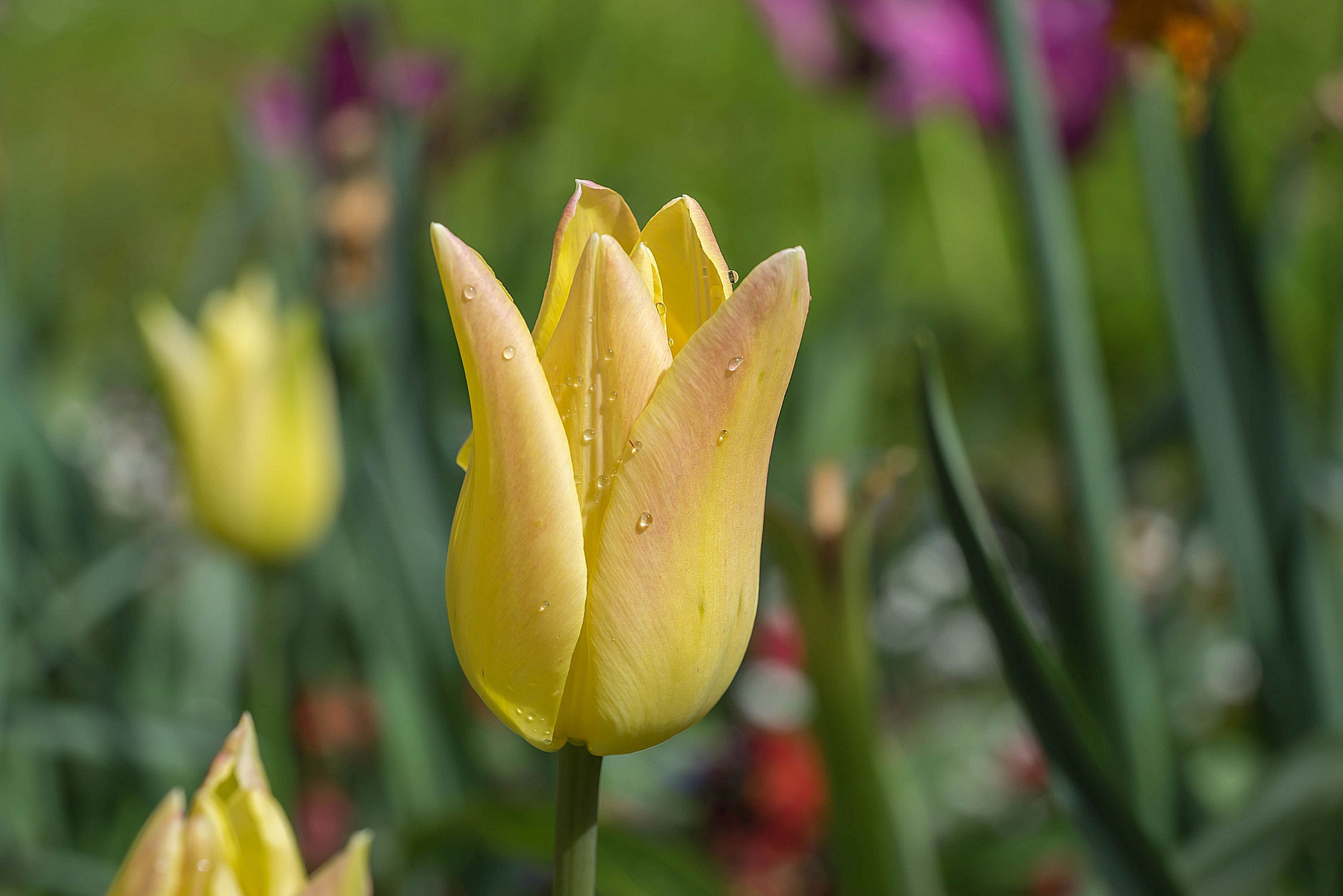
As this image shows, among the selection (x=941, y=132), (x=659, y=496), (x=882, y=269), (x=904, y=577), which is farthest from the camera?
(x=941, y=132)

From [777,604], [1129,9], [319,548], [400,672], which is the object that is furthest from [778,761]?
[1129,9]

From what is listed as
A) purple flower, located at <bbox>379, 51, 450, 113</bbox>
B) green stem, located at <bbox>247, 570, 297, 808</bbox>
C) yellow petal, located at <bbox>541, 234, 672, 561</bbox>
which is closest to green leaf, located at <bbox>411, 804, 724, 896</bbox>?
yellow petal, located at <bbox>541, 234, 672, 561</bbox>

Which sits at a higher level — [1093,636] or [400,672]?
[1093,636]

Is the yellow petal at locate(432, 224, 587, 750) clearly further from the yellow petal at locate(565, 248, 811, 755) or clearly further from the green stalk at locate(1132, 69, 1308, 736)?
the green stalk at locate(1132, 69, 1308, 736)

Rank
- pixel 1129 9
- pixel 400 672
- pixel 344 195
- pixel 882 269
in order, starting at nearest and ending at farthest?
pixel 1129 9 < pixel 400 672 < pixel 344 195 < pixel 882 269

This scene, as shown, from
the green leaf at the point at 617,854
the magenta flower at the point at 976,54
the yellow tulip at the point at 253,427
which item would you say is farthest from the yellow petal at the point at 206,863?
the magenta flower at the point at 976,54

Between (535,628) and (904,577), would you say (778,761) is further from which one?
A: (535,628)

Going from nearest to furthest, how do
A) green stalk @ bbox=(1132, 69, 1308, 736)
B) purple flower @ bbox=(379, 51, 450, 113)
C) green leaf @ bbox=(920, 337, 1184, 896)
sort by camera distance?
1. green leaf @ bbox=(920, 337, 1184, 896)
2. green stalk @ bbox=(1132, 69, 1308, 736)
3. purple flower @ bbox=(379, 51, 450, 113)
